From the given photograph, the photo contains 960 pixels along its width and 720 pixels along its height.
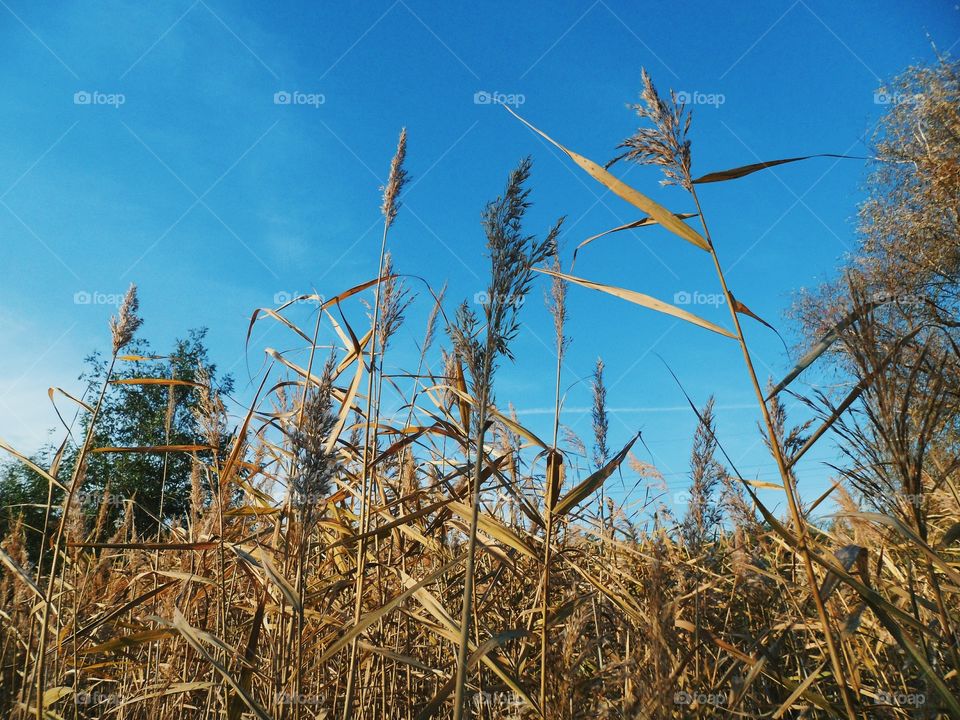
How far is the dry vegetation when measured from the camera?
1507 mm

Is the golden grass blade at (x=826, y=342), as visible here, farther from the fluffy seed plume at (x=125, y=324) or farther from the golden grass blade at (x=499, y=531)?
the fluffy seed plume at (x=125, y=324)

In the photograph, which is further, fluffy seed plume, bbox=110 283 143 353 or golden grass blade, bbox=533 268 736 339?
fluffy seed plume, bbox=110 283 143 353

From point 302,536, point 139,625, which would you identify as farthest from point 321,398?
point 139,625

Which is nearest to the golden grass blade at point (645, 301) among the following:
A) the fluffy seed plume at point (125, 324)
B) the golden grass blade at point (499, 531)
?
the golden grass blade at point (499, 531)

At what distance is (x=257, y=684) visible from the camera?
233 cm

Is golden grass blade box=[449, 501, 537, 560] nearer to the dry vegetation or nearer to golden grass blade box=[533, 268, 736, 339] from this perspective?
the dry vegetation

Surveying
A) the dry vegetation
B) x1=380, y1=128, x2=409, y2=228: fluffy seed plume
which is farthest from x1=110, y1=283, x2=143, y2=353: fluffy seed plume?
x1=380, y1=128, x2=409, y2=228: fluffy seed plume

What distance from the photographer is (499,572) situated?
7.69 ft

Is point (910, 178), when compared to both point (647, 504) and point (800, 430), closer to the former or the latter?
point (647, 504)

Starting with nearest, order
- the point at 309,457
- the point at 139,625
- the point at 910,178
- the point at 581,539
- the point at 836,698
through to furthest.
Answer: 1. the point at 309,457
2. the point at 836,698
3. the point at 139,625
4. the point at 581,539
5. the point at 910,178

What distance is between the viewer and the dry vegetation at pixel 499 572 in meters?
1.51

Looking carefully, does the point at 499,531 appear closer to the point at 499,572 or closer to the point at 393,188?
the point at 499,572

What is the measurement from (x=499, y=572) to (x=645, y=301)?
1280 mm

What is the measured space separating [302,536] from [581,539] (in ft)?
8.26
